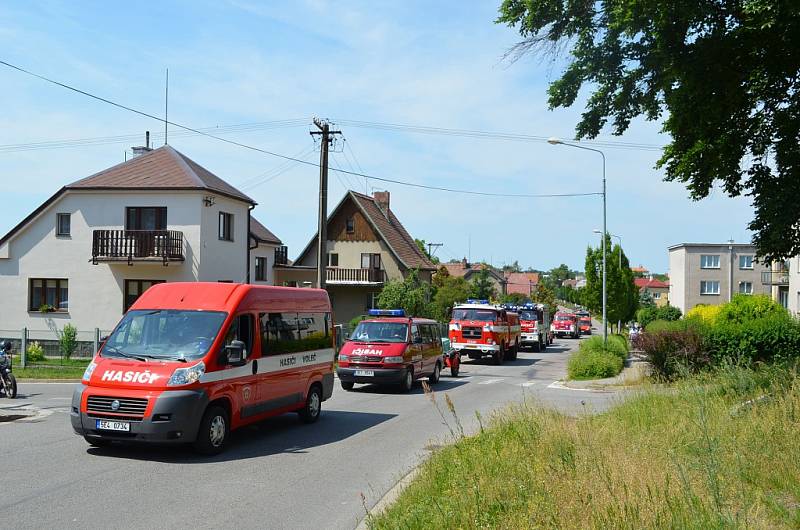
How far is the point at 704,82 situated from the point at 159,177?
2628 centimetres

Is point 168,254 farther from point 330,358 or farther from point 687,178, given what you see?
point 687,178

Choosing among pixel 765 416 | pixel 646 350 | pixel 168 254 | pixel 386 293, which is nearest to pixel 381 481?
pixel 765 416

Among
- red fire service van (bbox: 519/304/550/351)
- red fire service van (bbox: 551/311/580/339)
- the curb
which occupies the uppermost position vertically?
the curb

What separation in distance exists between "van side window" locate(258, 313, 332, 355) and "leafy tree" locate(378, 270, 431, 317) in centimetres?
2715

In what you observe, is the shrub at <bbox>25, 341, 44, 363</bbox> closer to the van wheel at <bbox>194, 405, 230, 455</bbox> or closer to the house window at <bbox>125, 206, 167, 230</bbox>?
the house window at <bbox>125, 206, 167, 230</bbox>

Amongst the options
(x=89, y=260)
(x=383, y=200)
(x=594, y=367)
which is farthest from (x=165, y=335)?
(x=383, y=200)

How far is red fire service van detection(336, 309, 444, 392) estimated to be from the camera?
18547mm

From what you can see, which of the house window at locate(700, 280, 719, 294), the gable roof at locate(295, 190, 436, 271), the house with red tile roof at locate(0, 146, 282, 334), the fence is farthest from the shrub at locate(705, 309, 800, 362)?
the house window at locate(700, 280, 719, 294)

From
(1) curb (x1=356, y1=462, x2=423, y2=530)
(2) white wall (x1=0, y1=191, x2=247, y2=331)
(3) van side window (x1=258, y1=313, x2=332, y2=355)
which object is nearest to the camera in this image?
(1) curb (x1=356, y1=462, x2=423, y2=530)

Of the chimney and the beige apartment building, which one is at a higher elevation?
the chimney

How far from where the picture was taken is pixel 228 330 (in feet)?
35.4

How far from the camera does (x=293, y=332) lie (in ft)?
41.9

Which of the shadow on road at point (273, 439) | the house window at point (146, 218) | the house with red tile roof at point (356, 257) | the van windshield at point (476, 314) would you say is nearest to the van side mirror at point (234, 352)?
the shadow on road at point (273, 439)

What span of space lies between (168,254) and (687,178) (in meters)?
23.0
